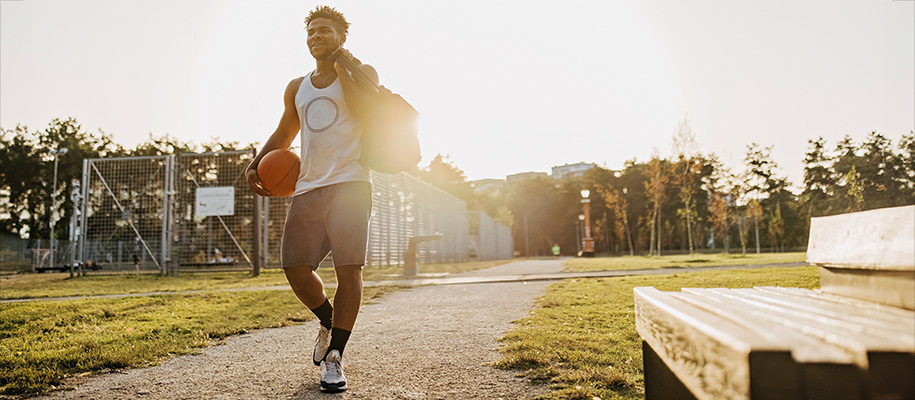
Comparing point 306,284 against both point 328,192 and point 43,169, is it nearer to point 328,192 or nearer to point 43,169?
point 328,192

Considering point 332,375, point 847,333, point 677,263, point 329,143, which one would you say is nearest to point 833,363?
point 847,333

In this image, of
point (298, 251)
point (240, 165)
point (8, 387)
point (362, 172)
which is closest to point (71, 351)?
point (8, 387)

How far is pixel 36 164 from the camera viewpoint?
126 feet

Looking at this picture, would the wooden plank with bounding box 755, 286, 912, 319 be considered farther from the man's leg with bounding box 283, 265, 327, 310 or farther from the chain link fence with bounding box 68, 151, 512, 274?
the chain link fence with bounding box 68, 151, 512, 274

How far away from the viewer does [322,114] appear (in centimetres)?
326

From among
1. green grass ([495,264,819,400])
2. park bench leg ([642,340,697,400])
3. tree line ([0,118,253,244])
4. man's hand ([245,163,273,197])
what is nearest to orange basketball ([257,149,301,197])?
man's hand ([245,163,273,197])

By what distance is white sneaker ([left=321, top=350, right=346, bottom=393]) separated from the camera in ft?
9.00

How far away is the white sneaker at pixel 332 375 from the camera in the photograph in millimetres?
2742

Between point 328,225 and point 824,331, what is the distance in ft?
8.62

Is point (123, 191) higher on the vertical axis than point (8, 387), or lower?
higher

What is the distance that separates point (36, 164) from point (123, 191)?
89.3 ft

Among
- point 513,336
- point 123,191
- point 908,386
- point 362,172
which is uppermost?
point 123,191

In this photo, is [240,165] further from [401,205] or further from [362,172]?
[362,172]

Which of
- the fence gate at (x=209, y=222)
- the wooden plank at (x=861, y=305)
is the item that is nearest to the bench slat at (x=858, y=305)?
the wooden plank at (x=861, y=305)
